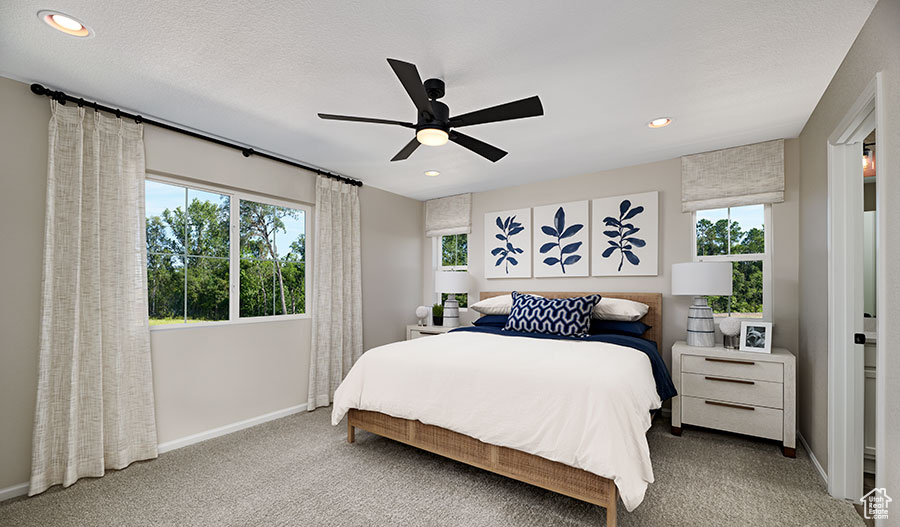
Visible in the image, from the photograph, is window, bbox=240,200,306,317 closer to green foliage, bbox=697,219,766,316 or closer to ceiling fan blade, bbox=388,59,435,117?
ceiling fan blade, bbox=388,59,435,117

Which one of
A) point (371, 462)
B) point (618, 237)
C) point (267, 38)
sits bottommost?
point (371, 462)

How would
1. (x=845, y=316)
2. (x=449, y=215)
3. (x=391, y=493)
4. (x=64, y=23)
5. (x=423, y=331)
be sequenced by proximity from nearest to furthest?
1. (x=64, y=23)
2. (x=845, y=316)
3. (x=391, y=493)
4. (x=423, y=331)
5. (x=449, y=215)

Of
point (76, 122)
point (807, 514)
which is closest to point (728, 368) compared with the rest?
point (807, 514)

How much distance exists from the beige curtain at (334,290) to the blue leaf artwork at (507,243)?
1.66 m

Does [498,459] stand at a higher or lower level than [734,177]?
lower

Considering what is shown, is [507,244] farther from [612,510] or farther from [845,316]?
[612,510]

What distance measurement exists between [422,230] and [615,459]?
4.07 metres

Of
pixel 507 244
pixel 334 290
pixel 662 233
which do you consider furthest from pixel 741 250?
pixel 334 290

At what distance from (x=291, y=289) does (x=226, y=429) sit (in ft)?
4.34

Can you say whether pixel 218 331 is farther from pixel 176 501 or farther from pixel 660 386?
pixel 660 386

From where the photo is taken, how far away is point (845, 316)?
221 cm

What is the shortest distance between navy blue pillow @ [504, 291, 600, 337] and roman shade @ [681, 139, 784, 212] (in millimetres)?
1321

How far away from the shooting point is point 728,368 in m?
3.01

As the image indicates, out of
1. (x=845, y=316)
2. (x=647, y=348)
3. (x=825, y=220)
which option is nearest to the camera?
(x=845, y=316)
